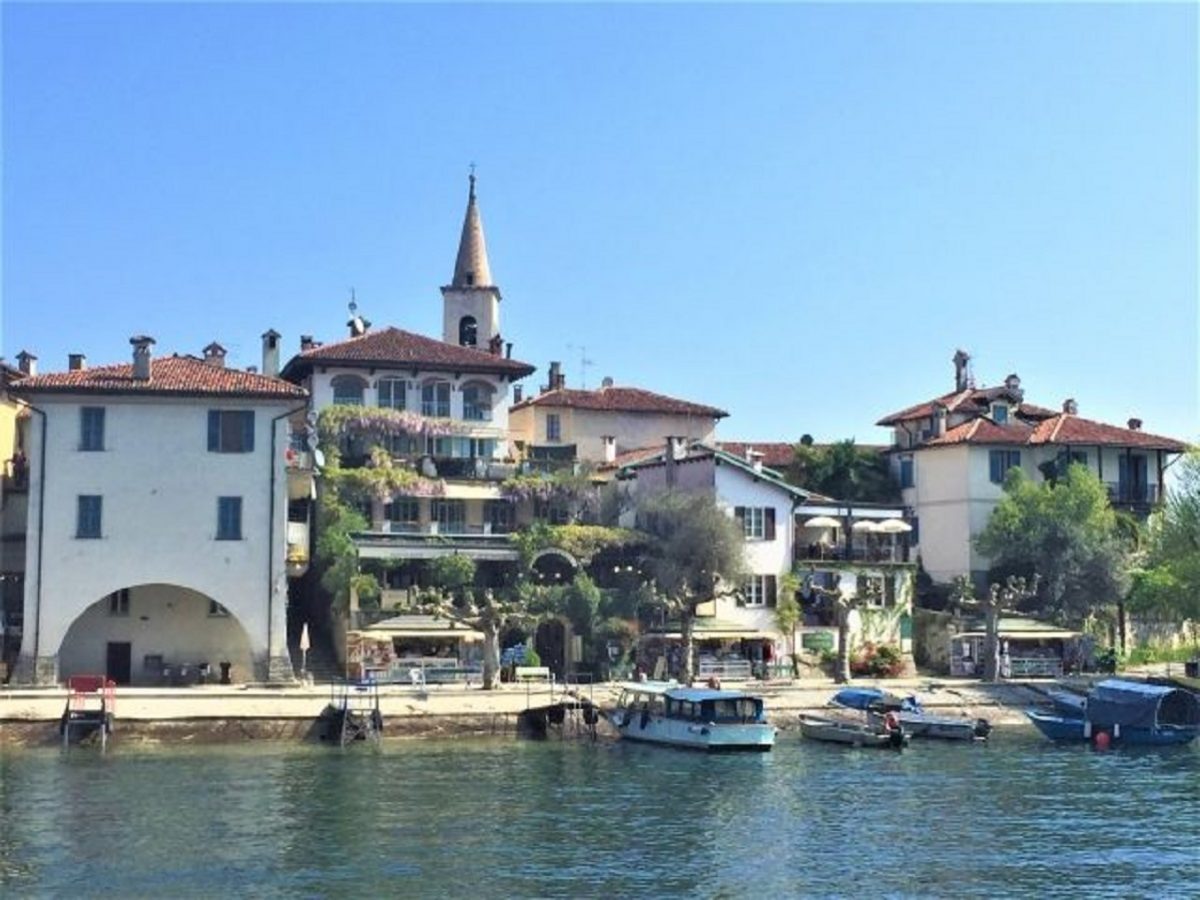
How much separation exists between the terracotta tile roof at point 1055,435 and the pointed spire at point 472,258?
1048 inches

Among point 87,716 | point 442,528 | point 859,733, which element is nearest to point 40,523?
point 87,716

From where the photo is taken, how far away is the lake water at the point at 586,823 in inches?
1226

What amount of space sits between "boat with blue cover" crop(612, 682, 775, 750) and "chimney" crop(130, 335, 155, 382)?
22.3m

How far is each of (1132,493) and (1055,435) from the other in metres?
5.47

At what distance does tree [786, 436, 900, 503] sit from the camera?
277 feet

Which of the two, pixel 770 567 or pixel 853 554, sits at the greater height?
pixel 853 554

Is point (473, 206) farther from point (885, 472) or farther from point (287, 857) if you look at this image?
point (287, 857)

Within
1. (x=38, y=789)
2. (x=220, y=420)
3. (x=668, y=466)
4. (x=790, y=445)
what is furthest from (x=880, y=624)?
(x=38, y=789)

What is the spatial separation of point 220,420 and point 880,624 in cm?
3131

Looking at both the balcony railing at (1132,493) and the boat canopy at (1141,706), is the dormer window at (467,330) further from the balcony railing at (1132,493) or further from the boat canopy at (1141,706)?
the boat canopy at (1141,706)

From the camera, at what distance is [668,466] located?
75.0 meters

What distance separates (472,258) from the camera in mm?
90562

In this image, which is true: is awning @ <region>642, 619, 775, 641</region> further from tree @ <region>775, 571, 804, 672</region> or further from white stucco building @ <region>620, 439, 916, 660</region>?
tree @ <region>775, 571, 804, 672</region>

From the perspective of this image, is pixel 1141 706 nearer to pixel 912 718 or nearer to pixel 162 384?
pixel 912 718
